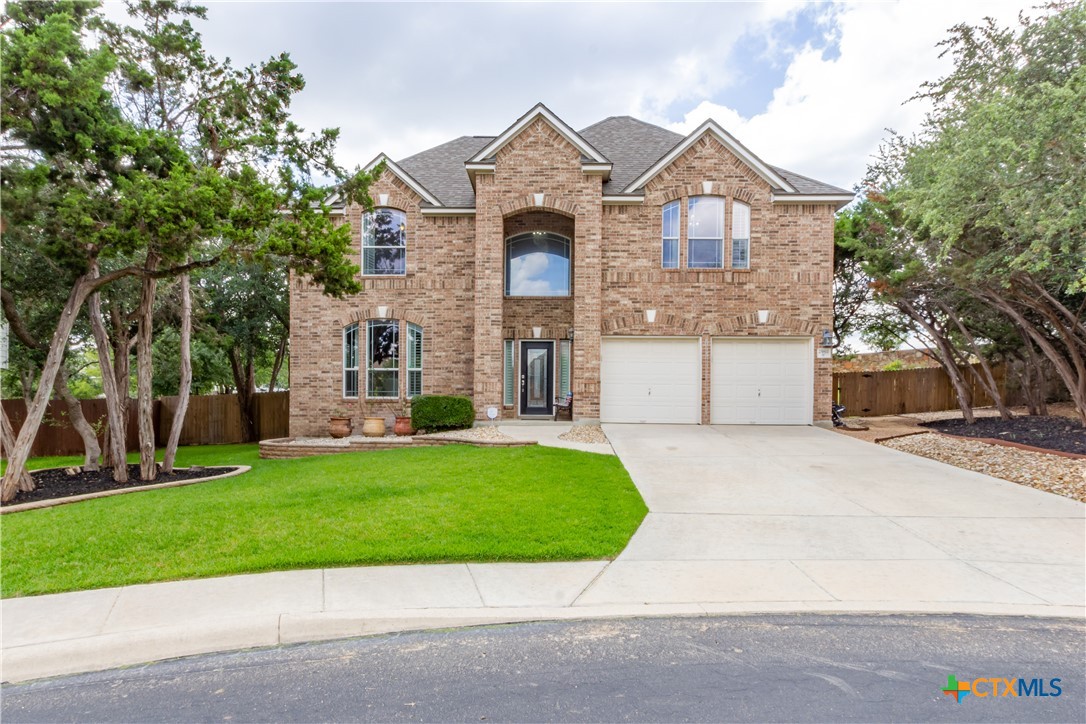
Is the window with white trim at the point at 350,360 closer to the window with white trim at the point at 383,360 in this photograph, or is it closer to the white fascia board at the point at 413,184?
the window with white trim at the point at 383,360

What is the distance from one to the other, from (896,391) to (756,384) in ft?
24.2

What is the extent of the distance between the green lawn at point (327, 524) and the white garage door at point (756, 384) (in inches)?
266

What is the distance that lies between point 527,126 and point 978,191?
30.8ft

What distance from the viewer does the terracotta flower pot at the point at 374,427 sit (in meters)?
13.4

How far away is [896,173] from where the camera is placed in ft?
42.2

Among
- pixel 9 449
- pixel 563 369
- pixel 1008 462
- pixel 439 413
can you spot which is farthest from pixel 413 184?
pixel 1008 462

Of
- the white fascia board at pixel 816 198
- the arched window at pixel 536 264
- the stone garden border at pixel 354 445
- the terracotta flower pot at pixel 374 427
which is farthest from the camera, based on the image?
the arched window at pixel 536 264

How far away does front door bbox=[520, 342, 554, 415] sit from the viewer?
49.2 ft

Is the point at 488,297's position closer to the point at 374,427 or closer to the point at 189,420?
the point at 374,427

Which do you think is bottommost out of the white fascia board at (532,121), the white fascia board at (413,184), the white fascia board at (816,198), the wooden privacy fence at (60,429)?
the wooden privacy fence at (60,429)

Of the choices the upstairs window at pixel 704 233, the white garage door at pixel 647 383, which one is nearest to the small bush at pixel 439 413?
the white garage door at pixel 647 383

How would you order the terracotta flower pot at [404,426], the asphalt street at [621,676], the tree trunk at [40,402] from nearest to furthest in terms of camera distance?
the asphalt street at [621,676] < the tree trunk at [40,402] < the terracotta flower pot at [404,426]

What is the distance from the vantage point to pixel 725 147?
1404 cm

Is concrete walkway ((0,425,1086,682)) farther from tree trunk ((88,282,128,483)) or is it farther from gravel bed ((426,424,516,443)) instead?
tree trunk ((88,282,128,483))
